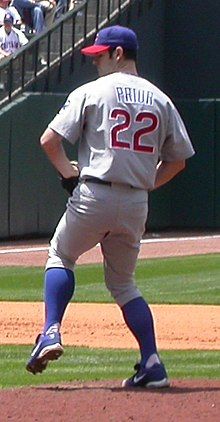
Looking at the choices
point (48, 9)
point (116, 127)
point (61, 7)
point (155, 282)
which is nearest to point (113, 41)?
point (116, 127)

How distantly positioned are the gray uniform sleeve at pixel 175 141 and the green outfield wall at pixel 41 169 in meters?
11.9

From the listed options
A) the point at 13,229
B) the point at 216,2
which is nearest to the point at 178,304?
the point at 13,229

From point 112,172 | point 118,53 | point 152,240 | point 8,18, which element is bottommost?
point 152,240

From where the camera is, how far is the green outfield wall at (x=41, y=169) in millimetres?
18047

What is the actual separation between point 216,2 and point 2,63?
5091 mm

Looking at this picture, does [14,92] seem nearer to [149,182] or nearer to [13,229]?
[13,229]

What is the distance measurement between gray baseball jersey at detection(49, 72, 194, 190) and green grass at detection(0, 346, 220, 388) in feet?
4.68

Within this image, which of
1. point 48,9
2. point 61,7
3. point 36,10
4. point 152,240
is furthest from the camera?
point 61,7

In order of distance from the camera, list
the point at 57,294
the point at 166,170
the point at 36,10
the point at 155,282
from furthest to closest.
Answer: the point at 36,10, the point at 155,282, the point at 166,170, the point at 57,294

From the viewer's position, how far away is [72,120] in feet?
19.0

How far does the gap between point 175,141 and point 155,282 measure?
691 cm

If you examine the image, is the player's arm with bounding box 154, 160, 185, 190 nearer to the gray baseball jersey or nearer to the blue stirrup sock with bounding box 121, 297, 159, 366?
the gray baseball jersey

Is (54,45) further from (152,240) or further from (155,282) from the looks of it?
(155,282)

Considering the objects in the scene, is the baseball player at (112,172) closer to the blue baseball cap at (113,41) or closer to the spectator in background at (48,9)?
the blue baseball cap at (113,41)
